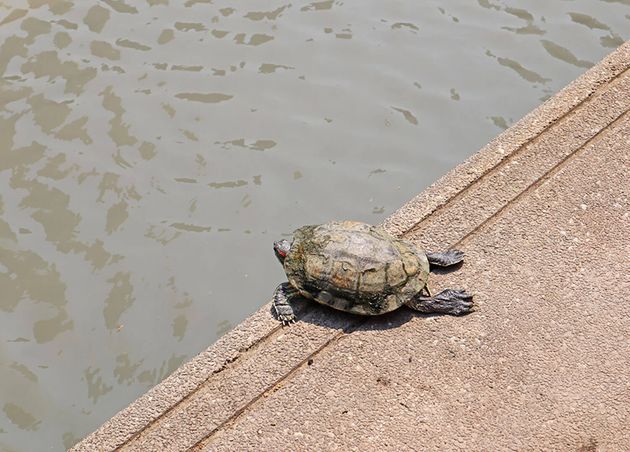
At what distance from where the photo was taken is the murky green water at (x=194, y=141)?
18.3 ft

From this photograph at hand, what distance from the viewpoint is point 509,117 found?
7027mm

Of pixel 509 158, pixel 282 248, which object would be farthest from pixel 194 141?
pixel 509 158

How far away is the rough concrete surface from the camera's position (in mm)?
4238

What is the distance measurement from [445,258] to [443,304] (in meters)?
0.33

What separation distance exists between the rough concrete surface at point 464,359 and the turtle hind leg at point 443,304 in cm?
6

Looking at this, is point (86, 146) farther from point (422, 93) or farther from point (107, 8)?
point (422, 93)

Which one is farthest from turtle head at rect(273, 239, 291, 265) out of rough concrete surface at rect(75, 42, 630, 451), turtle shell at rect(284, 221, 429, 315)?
rough concrete surface at rect(75, 42, 630, 451)

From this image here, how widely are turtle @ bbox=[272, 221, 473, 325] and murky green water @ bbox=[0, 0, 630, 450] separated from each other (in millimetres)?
1101

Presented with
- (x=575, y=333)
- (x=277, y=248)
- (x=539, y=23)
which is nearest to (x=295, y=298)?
(x=277, y=248)

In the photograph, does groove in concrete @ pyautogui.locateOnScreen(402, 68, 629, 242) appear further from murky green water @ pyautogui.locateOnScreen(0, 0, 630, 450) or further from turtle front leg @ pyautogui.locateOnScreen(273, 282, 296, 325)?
murky green water @ pyautogui.locateOnScreen(0, 0, 630, 450)

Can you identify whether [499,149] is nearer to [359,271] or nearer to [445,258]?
[445,258]

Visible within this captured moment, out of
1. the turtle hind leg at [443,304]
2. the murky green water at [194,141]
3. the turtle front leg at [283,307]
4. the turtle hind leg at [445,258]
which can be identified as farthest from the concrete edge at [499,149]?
the murky green water at [194,141]

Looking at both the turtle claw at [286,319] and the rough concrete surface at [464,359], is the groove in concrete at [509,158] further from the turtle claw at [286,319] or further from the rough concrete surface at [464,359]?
the turtle claw at [286,319]

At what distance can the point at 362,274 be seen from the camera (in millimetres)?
4543
